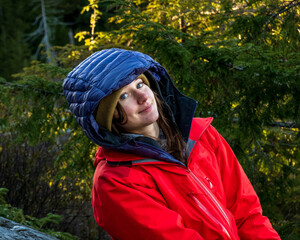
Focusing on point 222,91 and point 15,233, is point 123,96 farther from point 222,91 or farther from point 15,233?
point 222,91

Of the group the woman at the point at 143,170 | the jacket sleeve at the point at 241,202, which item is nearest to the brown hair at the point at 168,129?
the woman at the point at 143,170

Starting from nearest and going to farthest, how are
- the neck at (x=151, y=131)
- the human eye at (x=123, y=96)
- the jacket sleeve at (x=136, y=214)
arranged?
the jacket sleeve at (x=136, y=214) < the human eye at (x=123, y=96) < the neck at (x=151, y=131)

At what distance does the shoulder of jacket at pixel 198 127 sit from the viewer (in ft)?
6.68

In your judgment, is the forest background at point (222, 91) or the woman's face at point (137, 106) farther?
the forest background at point (222, 91)

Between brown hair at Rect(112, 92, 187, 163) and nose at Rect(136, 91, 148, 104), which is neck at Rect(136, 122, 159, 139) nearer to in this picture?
brown hair at Rect(112, 92, 187, 163)

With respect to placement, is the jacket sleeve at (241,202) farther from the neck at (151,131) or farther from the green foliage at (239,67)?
the green foliage at (239,67)

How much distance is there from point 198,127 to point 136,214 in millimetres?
625

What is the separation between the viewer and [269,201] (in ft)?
14.1

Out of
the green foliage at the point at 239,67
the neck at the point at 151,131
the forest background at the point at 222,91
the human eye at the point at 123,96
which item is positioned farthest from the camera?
the forest background at the point at 222,91

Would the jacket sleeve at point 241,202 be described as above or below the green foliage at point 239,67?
below

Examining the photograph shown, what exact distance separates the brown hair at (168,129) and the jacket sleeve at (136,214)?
30 centimetres

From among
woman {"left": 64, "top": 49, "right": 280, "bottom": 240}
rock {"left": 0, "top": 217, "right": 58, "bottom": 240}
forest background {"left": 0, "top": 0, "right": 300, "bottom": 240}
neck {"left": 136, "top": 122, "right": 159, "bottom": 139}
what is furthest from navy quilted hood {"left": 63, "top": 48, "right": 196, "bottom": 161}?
forest background {"left": 0, "top": 0, "right": 300, "bottom": 240}

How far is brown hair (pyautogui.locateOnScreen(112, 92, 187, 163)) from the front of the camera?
74.8 inches

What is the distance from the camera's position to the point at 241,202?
2064 millimetres
